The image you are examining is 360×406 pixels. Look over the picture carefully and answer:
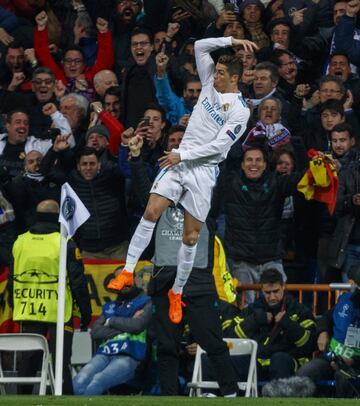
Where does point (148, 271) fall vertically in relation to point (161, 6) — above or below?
below

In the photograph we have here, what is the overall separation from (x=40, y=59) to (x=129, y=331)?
20.4 ft

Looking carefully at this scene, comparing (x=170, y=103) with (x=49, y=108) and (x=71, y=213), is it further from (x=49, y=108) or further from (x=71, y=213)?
(x=71, y=213)

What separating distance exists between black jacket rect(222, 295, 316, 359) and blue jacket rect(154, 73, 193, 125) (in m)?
3.99

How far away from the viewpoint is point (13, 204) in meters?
18.8

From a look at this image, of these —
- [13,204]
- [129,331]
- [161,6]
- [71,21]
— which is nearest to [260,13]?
[161,6]

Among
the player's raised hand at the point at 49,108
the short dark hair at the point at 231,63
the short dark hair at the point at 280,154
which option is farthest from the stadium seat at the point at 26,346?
the player's raised hand at the point at 49,108

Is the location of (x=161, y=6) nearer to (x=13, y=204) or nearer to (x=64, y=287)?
(x=13, y=204)

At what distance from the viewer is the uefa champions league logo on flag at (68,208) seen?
1552cm

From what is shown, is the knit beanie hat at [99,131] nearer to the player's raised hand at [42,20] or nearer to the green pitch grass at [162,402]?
the player's raised hand at [42,20]

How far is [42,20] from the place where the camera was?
21438mm

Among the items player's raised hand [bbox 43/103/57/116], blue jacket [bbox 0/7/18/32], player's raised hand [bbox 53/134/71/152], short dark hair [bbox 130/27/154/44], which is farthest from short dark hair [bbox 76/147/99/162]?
blue jacket [bbox 0/7/18/32]

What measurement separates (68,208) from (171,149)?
268 cm

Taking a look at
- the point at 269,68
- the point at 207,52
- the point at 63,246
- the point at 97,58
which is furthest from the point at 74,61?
the point at 207,52

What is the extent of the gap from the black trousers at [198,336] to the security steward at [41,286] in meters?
1.97
